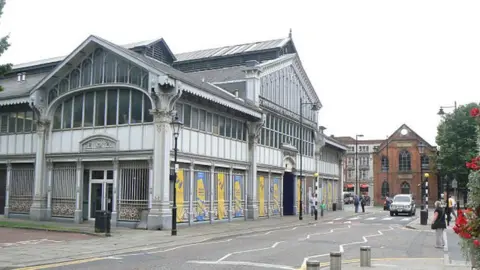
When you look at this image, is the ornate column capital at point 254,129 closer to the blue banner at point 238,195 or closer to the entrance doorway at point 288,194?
the blue banner at point 238,195

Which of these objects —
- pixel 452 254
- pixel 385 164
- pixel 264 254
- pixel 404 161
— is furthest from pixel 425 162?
pixel 264 254

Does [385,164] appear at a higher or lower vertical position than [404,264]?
higher

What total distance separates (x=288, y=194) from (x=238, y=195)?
1017 cm

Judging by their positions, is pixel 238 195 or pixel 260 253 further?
pixel 238 195

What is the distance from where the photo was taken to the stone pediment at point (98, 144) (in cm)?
2641

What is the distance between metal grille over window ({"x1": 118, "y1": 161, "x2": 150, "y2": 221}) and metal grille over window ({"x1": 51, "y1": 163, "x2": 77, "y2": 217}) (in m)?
3.29

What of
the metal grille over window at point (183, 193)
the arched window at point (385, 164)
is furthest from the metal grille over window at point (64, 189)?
the arched window at point (385, 164)

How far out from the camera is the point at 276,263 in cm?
1395

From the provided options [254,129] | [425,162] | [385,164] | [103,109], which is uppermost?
[103,109]

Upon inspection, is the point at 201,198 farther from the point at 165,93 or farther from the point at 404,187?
the point at 404,187

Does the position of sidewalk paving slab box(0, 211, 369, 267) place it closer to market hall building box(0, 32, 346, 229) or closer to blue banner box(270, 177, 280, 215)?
market hall building box(0, 32, 346, 229)

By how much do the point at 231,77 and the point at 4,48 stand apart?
840 inches

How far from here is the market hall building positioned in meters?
25.4

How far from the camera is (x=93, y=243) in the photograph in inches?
717
